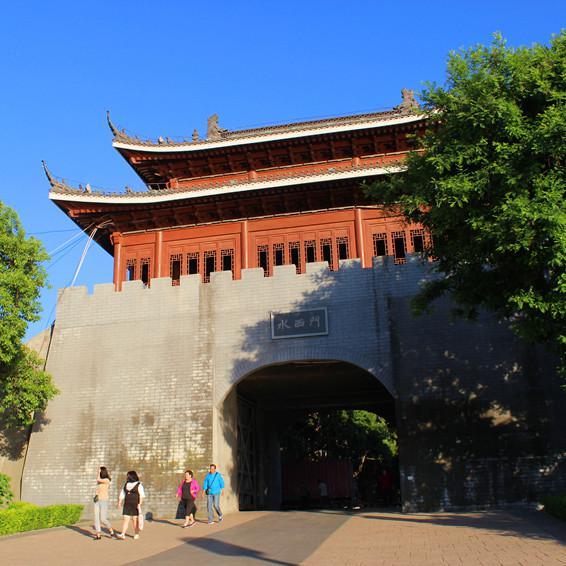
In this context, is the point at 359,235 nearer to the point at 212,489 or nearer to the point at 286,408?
the point at 286,408

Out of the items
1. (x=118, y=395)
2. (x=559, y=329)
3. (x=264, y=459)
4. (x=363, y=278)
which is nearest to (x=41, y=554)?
(x=118, y=395)

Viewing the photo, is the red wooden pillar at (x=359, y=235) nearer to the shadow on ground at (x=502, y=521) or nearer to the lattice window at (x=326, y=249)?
the lattice window at (x=326, y=249)

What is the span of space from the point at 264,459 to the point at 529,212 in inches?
542

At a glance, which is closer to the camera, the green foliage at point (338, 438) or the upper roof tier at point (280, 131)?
the upper roof tier at point (280, 131)

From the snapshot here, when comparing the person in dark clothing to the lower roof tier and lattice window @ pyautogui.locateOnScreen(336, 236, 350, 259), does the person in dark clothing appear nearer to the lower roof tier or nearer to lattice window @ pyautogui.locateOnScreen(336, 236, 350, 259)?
lattice window @ pyautogui.locateOnScreen(336, 236, 350, 259)

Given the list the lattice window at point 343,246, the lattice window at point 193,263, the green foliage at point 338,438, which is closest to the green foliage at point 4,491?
the lattice window at point 193,263

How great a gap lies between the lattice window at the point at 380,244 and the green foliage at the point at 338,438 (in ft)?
44.6

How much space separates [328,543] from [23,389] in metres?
9.43

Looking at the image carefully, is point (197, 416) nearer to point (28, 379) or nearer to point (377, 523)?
point (28, 379)

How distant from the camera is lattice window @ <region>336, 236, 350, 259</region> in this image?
18438 millimetres

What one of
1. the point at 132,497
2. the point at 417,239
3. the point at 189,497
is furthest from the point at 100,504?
the point at 417,239

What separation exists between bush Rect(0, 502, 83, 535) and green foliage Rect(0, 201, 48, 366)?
3.43m

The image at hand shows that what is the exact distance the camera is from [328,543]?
9258 mm

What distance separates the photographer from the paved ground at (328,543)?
7691 millimetres
